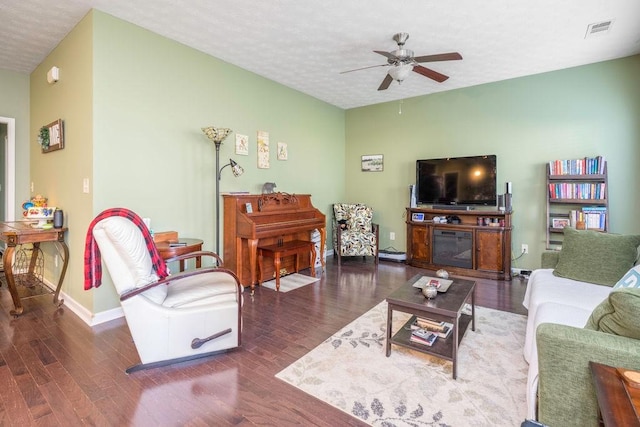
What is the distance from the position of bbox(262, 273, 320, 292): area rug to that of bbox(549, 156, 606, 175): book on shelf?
340 centimetres

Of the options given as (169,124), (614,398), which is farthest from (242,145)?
(614,398)

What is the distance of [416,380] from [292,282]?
7.52 ft

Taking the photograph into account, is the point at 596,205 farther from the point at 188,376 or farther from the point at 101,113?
the point at 101,113

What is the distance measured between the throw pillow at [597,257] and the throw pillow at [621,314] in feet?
5.39

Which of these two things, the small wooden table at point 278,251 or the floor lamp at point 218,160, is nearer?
the floor lamp at point 218,160

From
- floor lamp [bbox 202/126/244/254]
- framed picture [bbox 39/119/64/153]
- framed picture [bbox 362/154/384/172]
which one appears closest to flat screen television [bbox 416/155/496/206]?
framed picture [bbox 362/154/384/172]

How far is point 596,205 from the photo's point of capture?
3.86 metres

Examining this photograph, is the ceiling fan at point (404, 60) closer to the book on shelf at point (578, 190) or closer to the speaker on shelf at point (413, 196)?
the speaker on shelf at point (413, 196)

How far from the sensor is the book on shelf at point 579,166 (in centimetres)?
375

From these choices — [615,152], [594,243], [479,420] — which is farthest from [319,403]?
[615,152]

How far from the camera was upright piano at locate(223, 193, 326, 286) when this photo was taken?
3637 mm

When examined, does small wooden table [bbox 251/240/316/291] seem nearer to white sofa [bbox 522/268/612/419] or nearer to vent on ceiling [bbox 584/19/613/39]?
white sofa [bbox 522/268/612/419]

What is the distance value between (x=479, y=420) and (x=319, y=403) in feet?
2.72

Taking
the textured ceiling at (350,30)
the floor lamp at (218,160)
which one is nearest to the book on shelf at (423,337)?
the floor lamp at (218,160)
